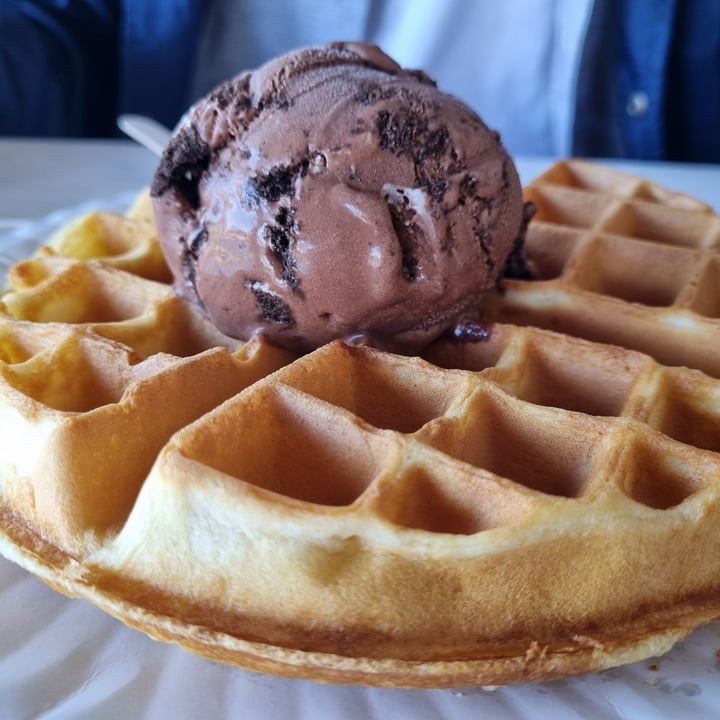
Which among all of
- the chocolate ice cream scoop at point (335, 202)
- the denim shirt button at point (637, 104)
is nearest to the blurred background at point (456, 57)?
the denim shirt button at point (637, 104)

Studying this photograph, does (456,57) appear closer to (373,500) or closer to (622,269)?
(622,269)

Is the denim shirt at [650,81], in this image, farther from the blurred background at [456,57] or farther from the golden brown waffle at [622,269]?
the golden brown waffle at [622,269]

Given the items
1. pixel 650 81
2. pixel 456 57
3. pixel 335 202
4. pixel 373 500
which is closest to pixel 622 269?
pixel 335 202

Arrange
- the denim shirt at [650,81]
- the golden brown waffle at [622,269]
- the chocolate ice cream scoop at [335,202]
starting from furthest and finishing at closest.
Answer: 1. the denim shirt at [650,81]
2. the golden brown waffle at [622,269]
3. the chocolate ice cream scoop at [335,202]

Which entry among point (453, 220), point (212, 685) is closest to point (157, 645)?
point (212, 685)

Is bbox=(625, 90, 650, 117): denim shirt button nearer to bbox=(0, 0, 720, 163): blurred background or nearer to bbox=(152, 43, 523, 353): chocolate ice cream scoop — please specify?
bbox=(0, 0, 720, 163): blurred background

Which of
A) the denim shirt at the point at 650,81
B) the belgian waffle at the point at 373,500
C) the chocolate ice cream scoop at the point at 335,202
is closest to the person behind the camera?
the belgian waffle at the point at 373,500

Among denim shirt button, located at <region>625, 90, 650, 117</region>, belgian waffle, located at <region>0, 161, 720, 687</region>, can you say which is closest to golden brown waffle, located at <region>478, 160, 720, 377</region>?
belgian waffle, located at <region>0, 161, 720, 687</region>

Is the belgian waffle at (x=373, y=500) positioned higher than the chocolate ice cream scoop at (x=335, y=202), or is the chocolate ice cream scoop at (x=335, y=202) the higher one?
the chocolate ice cream scoop at (x=335, y=202)
